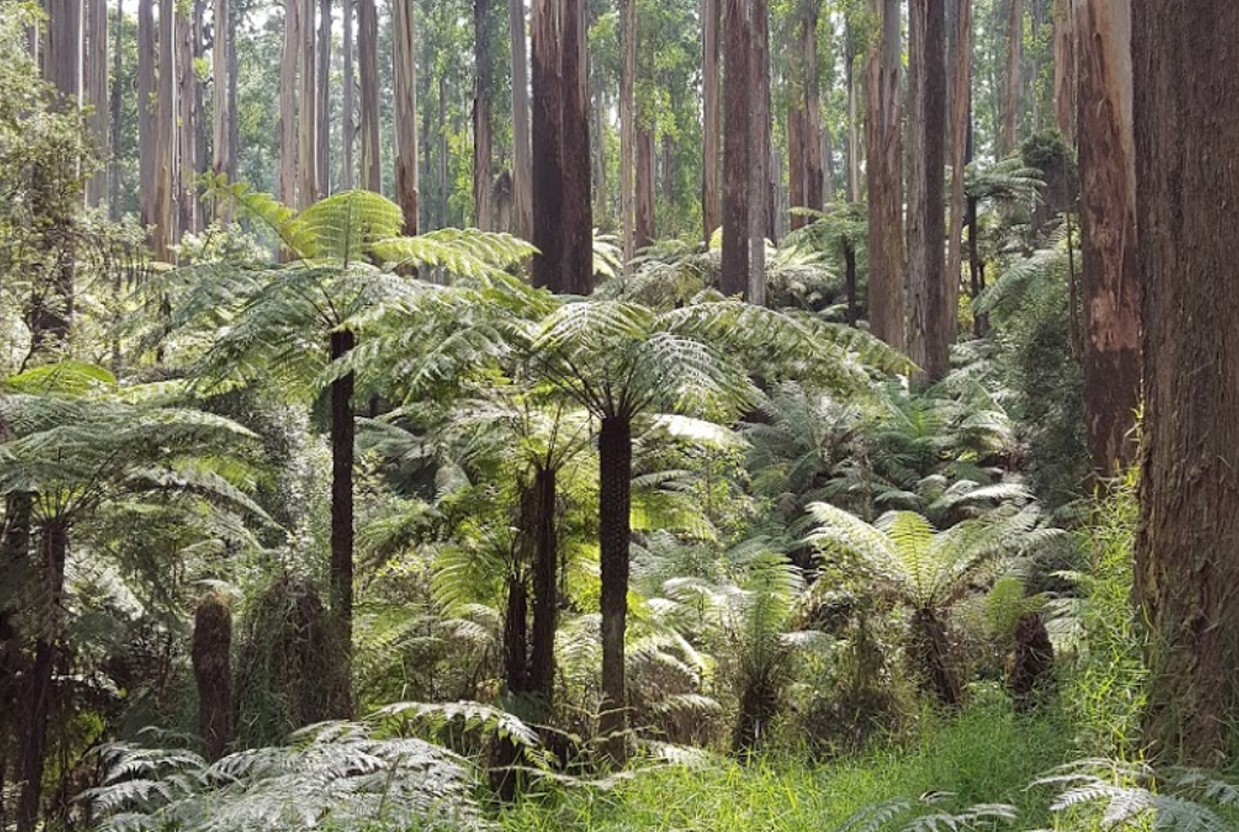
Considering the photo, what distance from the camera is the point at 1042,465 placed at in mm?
11852

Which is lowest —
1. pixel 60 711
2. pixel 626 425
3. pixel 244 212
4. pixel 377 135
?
pixel 60 711

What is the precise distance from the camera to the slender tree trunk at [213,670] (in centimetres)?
550

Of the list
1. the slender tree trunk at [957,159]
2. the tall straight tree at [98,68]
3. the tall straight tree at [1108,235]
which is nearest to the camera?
the tall straight tree at [1108,235]

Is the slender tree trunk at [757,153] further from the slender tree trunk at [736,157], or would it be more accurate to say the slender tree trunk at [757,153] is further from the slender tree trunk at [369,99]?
the slender tree trunk at [369,99]

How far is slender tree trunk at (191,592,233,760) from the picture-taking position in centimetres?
550

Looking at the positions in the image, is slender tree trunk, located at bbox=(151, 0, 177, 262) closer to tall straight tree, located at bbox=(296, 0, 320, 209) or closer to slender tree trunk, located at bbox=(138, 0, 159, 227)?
slender tree trunk, located at bbox=(138, 0, 159, 227)

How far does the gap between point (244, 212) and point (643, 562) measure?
4.34 m

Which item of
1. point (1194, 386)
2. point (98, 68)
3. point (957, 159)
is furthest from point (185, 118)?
point (1194, 386)

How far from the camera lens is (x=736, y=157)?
1781 centimetres

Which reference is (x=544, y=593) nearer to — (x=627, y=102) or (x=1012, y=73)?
(x=627, y=102)

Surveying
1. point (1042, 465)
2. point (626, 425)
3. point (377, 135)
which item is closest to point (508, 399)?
point (626, 425)

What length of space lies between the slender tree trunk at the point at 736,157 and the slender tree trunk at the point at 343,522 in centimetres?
1120

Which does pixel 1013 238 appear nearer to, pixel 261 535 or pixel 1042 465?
pixel 1042 465

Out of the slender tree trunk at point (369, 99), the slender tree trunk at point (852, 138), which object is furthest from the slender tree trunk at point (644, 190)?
the slender tree trunk at point (852, 138)
